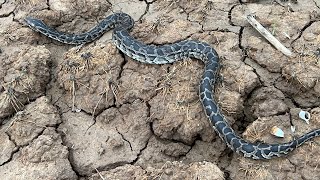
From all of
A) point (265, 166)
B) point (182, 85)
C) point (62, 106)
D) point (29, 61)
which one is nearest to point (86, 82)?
point (62, 106)

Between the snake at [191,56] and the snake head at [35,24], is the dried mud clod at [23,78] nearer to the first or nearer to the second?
the snake head at [35,24]

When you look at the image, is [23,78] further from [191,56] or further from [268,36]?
[268,36]

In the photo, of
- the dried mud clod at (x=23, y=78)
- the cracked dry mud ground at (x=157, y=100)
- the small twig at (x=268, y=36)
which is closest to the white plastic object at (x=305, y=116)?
the cracked dry mud ground at (x=157, y=100)

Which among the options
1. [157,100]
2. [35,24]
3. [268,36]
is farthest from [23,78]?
[268,36]

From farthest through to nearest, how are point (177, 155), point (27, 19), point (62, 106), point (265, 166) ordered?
point (27, 19) < point (62, 106) < point (177, 155) < point (265, 166)

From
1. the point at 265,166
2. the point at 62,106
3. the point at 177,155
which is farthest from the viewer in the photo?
the point at 62,106

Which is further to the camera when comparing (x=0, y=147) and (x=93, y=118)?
(x=93, y=118)

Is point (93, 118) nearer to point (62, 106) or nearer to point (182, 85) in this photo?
point (62, 106)
